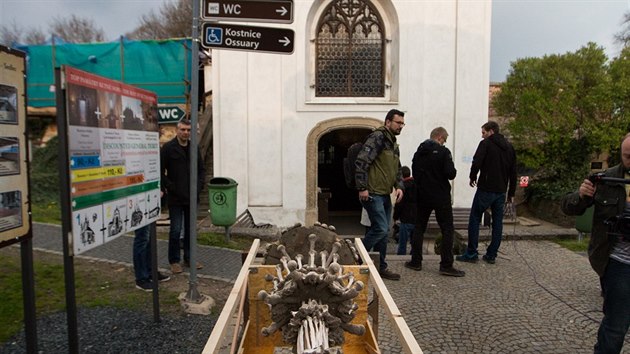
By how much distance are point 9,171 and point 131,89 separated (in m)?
1.38

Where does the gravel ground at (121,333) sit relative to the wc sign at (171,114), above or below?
below

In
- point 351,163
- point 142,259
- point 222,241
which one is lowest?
point 222,241

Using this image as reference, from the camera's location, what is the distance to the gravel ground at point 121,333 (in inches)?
144

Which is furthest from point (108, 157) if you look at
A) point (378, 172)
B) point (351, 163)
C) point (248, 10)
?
point (351, 163)

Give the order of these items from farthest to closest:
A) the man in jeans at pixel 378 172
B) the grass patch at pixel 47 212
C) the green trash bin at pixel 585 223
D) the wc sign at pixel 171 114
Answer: the wc sign at pixel 171 114 → the grass patch at pixel 47 212 → the green trash bin at pixel 585 223 → the man in jeans at pixel 378 172

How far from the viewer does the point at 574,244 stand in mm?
7914

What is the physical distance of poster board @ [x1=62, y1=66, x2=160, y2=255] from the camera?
9.36 feet

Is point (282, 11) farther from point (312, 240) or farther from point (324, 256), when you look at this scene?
point (324, 256)

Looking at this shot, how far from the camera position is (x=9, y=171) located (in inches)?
104

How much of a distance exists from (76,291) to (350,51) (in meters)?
8.53

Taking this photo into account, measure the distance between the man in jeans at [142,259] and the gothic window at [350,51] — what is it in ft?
23.7

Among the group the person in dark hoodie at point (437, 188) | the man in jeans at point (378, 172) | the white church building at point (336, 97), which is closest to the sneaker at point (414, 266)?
the person in dark hoodie at point (437, 188)

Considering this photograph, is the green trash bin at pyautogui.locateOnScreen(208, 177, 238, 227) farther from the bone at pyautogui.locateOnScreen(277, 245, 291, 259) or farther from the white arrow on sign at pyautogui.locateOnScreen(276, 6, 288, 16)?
the bone at pyautogui.locateOnScreen(277, 245, 291, 259)

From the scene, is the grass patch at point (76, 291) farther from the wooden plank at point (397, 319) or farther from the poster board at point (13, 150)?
the wooden plank at point (397, 319)
